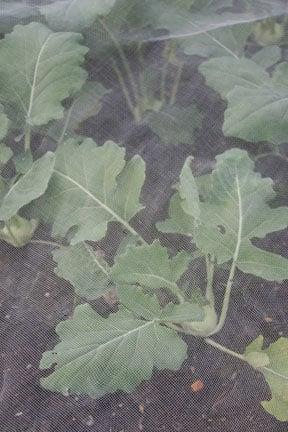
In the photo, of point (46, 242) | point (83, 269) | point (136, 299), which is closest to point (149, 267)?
point (136, 299)

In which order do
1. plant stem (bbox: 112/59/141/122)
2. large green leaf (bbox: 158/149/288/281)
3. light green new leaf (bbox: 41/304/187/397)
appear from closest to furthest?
light green new leaf (bbox: 41/304/187/397), large green leaf (bbox: 158/149/288/281), plant stem (bbox: 112/59/141/122)

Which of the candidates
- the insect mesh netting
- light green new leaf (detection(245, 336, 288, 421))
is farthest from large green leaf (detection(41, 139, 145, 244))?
light green new leaf (detection(245, 336, 288, 421))

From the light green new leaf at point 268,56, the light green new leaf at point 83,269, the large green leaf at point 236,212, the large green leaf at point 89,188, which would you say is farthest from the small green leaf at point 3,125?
the light green new leaf at point 268,56

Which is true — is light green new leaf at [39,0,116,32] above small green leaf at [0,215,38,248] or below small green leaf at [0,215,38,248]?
above

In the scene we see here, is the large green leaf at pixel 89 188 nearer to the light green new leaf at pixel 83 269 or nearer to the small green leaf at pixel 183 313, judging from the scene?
the light green new leaf at pixel 83 269

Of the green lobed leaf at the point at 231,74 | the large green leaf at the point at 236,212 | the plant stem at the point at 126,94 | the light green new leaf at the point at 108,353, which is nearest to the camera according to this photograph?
the light green new leaf at the point at 108,353

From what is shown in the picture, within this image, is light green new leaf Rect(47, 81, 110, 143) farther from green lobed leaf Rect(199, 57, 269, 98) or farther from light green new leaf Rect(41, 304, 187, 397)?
light green new leaf Rect(41, 304, 187, 397)

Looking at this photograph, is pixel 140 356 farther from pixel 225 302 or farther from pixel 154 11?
pixel 154 11
